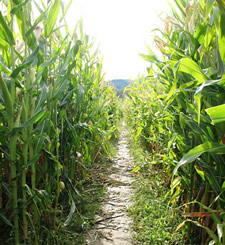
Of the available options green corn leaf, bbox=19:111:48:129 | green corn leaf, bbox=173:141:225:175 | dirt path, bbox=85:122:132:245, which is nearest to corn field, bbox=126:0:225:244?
green corn leaf, bbox=173:141:225:175

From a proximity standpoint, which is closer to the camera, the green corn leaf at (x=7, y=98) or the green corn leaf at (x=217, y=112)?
the green corn leaf at (x=217, y=112)

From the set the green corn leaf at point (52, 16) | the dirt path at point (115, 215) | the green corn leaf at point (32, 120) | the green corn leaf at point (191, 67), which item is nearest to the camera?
the green corn leaf at point (191, 67)

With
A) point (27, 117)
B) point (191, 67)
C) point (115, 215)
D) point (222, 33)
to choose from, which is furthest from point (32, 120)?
point (115, 215)

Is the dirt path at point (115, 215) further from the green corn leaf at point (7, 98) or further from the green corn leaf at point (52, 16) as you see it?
the green corn leaf at point (52, 16)

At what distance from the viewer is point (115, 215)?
1.92m

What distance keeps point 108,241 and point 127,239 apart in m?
0.14

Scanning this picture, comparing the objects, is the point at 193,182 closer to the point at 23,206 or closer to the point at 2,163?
the point at 23,206

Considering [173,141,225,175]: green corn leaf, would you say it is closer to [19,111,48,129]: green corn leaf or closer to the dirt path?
[19,111,48,129]: green corn leaf

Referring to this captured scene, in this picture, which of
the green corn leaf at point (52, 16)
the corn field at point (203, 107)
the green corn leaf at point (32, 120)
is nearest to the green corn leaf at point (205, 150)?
the corn field at point (203, 107)

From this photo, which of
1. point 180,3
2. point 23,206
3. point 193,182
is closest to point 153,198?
point 193,182

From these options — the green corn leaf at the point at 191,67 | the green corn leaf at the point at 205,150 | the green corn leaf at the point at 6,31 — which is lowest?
the green corn leaf at the point at 205,150

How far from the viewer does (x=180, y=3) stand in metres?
1.40

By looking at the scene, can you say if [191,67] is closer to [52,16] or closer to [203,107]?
[203,107]

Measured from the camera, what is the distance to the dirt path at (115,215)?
1.58 metres
